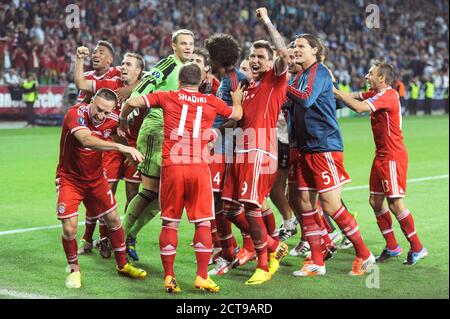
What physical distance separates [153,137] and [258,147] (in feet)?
3.73

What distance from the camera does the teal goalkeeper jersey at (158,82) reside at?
293 inches

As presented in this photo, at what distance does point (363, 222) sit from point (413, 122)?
19654 mm

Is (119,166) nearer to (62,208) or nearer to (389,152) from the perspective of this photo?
(62,208)

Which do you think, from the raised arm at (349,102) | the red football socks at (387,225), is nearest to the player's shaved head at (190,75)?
the raised arm at (349,102)

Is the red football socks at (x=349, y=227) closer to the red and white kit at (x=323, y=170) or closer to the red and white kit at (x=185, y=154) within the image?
the red and white kit at (x=323, y=170)

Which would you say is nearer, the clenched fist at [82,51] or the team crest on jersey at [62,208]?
the team crest on jersey at [62,208]

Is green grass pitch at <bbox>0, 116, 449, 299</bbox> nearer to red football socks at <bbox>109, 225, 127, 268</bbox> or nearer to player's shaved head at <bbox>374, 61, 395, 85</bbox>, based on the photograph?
red football socks at <bbox>109, 225, 127, 268</bbox>

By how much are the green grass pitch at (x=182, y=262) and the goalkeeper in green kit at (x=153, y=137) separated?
0.47 meters

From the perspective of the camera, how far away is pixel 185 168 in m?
6.52

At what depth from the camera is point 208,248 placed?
21.5 feet

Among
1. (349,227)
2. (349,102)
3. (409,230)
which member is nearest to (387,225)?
(409,230)
